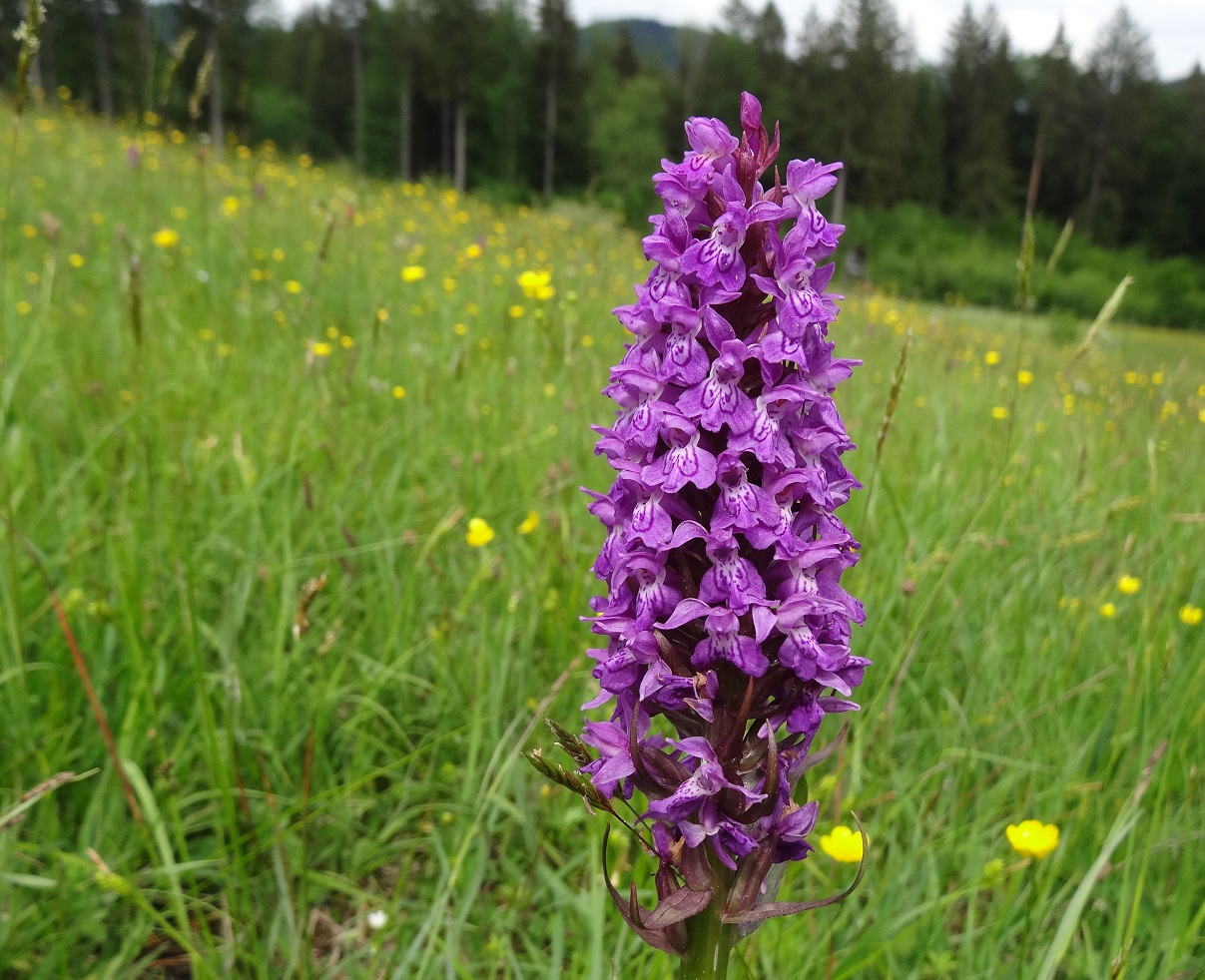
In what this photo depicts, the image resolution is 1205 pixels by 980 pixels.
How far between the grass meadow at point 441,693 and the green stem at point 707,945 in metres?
0.45

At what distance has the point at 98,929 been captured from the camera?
1.80m

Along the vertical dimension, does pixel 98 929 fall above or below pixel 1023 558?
below

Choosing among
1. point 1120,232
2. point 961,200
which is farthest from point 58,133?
point 1120,232

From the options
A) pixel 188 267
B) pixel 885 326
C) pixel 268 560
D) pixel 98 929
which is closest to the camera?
pixel 98 929

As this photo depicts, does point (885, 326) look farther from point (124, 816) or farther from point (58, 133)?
point (58, 133)

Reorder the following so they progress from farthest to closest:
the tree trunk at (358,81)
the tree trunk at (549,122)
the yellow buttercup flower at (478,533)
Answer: the tree trunk at (549,122) < the tree trunk at (358,81) < the yellow buttercup flower at (478,533)

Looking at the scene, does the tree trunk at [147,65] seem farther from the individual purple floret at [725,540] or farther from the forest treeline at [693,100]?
the forest treeline at [693,100]

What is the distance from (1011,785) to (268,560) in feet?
7.63

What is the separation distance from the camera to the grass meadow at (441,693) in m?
1.85

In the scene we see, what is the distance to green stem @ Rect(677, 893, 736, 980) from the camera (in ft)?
3.95

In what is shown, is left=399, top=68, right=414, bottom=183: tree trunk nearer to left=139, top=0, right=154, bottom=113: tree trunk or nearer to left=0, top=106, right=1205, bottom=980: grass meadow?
left=139, top=0, right=154, bottom=113: tree trunk

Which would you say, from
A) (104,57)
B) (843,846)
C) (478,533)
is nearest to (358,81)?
(104,57)

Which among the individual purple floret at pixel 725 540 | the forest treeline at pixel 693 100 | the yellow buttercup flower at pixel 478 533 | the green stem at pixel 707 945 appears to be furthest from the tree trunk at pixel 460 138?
the green stem at pixel 707 945

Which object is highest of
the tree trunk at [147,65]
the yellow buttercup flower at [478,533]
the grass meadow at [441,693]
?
the tree trunk at [147,65]
